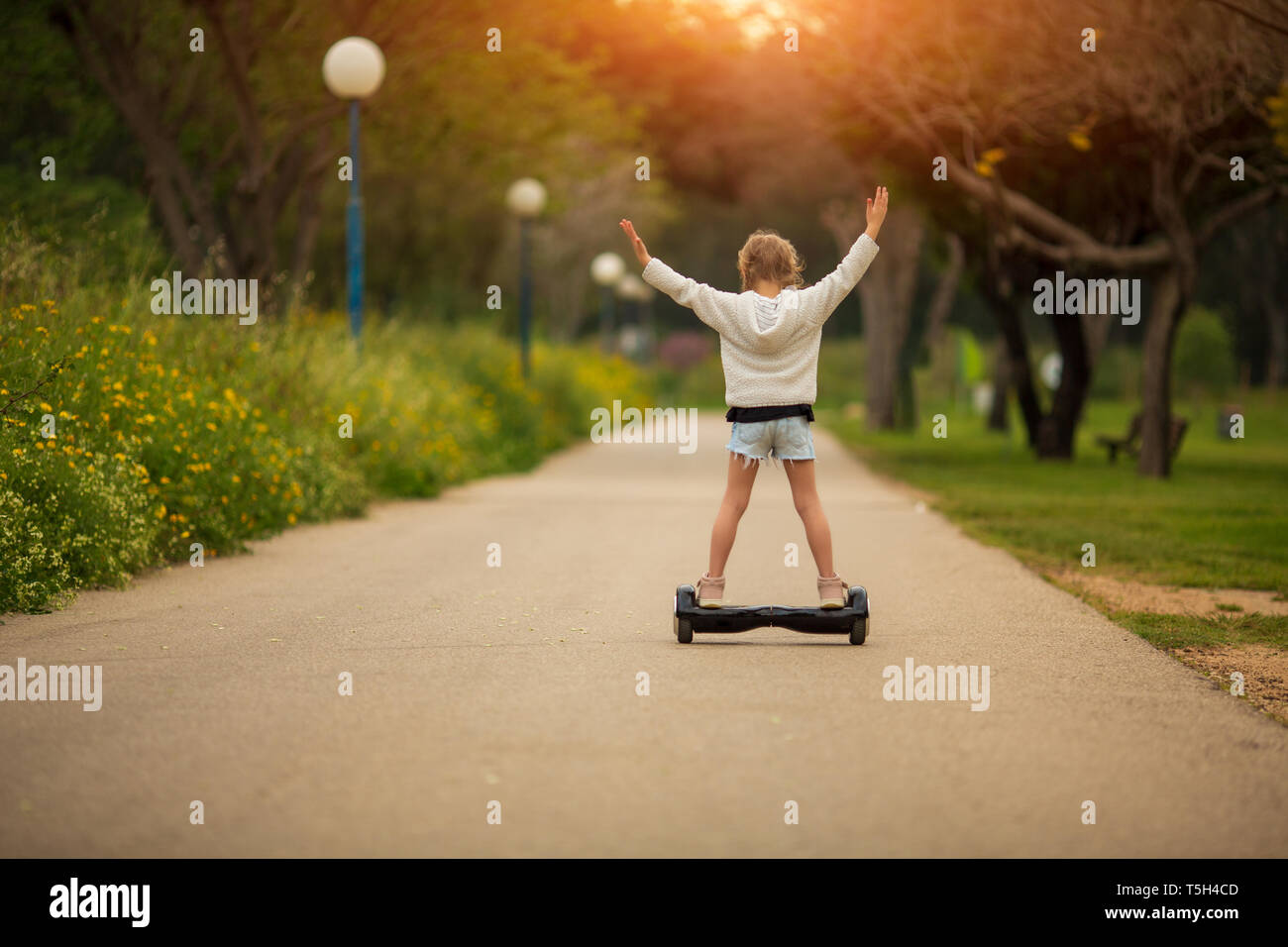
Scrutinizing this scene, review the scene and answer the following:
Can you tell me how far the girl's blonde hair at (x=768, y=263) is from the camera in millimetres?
7820

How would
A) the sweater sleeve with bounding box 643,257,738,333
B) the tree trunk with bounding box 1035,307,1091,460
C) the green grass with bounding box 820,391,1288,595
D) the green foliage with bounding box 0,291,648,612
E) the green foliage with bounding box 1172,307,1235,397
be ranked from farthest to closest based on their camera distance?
the green foliage with bounding box 1172,307,1235,397
the tree trunk with bounding box 1035,307,1091,460
the green grass with bounding box 820,391,1288,595
the green foliage with bounding box 0,291,648,612
the sweater sleeve with bounding box 643,257,738,333

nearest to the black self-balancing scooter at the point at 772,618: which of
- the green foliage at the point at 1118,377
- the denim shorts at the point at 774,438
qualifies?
the denim shorts at the point at 774,438

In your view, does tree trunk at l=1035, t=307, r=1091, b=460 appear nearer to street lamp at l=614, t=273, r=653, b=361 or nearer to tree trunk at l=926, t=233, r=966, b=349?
tree trunk at l=926, t=233, r=966, b=349

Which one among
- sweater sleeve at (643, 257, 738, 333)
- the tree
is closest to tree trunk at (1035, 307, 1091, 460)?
the tree

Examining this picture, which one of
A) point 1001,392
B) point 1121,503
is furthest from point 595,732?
point 1001,392

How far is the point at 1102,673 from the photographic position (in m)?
7.17

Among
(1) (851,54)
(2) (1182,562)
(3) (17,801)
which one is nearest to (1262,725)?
(3) (17,801)

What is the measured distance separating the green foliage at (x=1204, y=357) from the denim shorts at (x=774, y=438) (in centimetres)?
4577

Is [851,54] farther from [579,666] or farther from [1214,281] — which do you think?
[1214,281]

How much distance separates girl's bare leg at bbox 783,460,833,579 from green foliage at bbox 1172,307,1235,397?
45.6 m

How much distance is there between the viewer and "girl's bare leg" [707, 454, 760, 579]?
25.4 ft

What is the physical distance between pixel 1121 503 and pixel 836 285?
10.8 m

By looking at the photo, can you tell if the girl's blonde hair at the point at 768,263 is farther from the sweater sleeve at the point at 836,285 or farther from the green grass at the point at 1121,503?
the green grass at the point at 1121,503

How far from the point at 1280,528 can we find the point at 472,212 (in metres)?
25.1
